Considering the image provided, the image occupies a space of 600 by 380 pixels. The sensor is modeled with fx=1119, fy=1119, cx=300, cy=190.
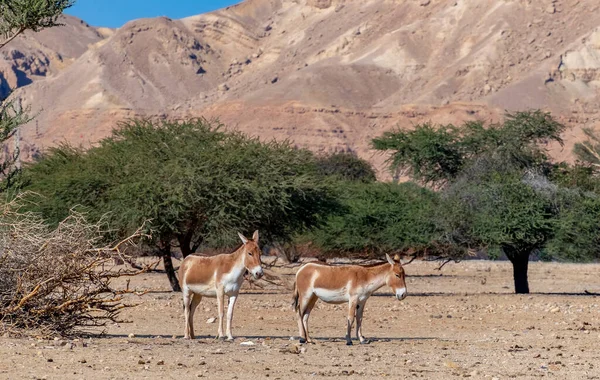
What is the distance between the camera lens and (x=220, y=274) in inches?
721

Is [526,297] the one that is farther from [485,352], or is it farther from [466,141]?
[485,352]

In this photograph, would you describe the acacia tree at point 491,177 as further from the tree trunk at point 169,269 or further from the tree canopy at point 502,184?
the tree trunk at point 169,269

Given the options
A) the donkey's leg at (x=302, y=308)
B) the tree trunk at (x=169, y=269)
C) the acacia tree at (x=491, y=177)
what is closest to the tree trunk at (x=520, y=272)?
the acacia tree at (x=491, y=177)

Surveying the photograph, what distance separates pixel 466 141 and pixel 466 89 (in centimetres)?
13864

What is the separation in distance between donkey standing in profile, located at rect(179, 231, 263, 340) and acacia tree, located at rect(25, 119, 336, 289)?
1427cm

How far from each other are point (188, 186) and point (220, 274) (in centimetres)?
1611

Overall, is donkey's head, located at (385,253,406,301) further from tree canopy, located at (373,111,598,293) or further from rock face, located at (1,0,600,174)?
rock face, located at (1,0,600,174)

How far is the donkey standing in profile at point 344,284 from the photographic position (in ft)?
60.0

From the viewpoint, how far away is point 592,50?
176375mm

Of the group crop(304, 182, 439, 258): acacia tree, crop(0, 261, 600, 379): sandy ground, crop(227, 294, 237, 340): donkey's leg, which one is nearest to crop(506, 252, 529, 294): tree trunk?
crop(304, 182, 439, 258): acacia tree

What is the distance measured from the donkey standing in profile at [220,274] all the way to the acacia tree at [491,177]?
1887cm

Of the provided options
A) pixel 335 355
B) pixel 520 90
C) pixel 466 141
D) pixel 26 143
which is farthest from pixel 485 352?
pixel 26 143

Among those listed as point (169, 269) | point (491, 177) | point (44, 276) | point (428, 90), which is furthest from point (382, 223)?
point (428, 90)

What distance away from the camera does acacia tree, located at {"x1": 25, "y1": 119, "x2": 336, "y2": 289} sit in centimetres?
3412
